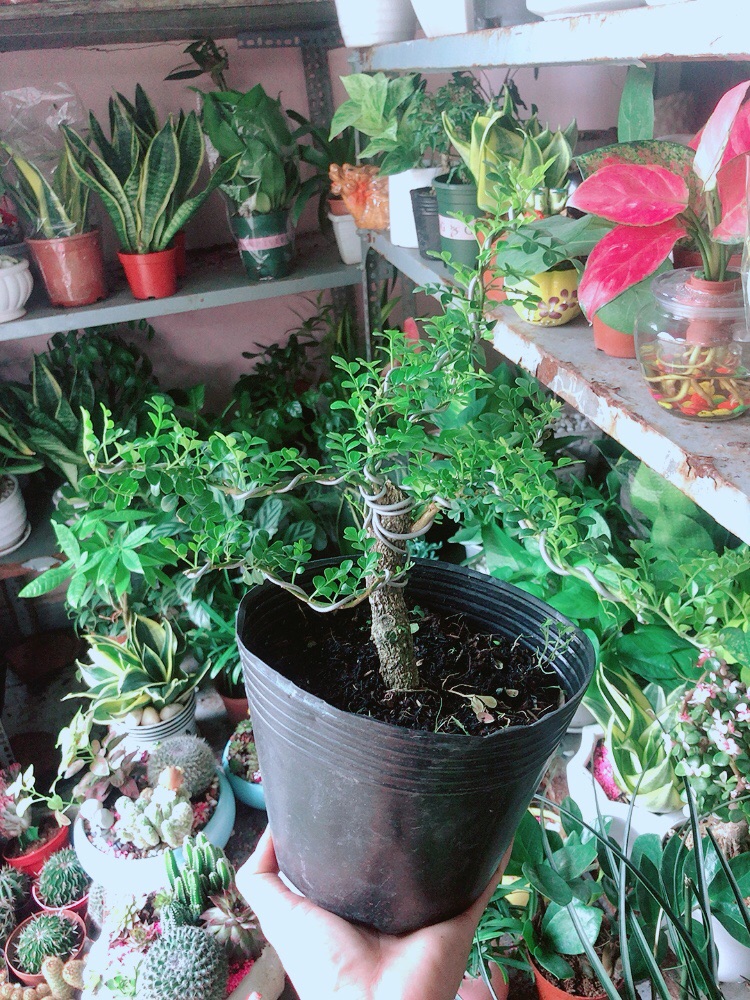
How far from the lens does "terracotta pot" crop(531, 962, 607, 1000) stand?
85cm

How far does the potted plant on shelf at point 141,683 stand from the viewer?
4.58ft

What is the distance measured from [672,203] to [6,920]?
4.87 feet

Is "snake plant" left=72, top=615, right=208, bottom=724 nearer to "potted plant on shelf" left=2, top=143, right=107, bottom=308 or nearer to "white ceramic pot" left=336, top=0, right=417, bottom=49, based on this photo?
"potted plant on shelf" left=2, top=143, right=107, bottom=308

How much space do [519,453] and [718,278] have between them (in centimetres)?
25

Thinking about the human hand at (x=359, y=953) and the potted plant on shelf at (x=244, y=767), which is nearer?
the human hand at (x=359, y=953)

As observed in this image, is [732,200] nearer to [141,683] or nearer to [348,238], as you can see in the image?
[348,238]

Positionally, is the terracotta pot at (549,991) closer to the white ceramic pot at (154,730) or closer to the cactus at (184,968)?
the cactus at (184,968)

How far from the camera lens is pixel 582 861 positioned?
0.78m

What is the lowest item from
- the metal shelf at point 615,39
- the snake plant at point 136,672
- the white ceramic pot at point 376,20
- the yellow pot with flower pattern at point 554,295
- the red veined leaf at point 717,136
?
the snake plant at point 136,672

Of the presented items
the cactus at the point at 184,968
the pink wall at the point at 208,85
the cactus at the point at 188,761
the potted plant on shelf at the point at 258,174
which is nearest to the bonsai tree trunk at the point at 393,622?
the cactus at the point at 184,968

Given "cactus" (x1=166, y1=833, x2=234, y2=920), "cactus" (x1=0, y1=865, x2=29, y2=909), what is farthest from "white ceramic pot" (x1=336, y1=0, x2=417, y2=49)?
"cactus" (x1=0, y1=865, x2=29, y2=909)

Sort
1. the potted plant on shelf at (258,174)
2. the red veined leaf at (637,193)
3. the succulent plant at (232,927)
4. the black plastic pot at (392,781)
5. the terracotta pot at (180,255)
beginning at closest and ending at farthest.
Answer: the black plastic pot at (392,781) < the red veined leaf at (637,193) < the succulent plant at (232,927) < the potted plant on shelf at (258,174) < the terracotta pot at (180,255)

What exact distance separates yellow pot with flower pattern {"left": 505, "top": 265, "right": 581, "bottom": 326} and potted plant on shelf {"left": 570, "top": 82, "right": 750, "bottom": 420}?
0.62 feet

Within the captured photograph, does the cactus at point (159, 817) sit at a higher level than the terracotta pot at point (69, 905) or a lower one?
higher
